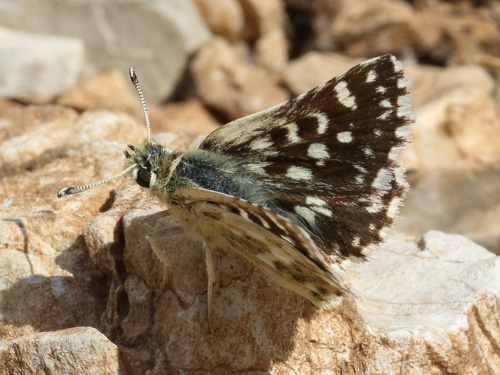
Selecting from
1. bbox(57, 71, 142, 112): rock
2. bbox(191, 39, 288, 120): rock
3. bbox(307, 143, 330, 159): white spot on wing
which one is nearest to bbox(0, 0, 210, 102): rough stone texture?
bbox(57, 71, 142, 112): rock

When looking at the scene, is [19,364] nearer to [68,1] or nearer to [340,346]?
[340,346]

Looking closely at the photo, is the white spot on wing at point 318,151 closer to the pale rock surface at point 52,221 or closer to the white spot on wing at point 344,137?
the white spot on wing at point 344,137

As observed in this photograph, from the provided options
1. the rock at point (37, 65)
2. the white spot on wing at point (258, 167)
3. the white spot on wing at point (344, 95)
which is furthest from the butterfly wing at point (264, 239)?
the rock at point (37, 65)

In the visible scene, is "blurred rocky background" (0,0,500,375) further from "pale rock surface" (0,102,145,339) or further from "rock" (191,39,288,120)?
"rock" (191,39,288,120)

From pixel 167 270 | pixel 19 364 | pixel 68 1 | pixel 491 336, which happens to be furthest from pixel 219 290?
pixel 68 1

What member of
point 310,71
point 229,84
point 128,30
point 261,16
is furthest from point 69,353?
point 261,16

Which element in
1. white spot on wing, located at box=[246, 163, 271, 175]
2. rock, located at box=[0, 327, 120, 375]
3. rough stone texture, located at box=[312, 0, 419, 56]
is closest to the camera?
rock, located at box=[0, 327, 120, 375]
